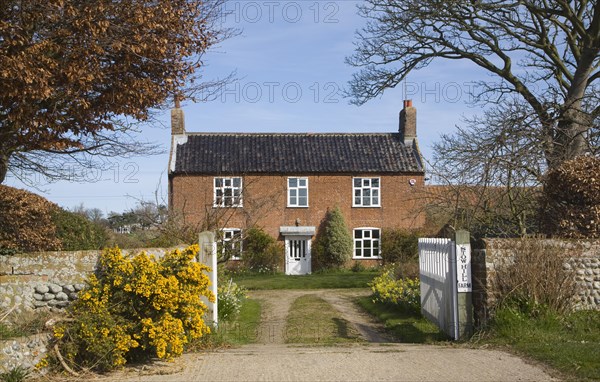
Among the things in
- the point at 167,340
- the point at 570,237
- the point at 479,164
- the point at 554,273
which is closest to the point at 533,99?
the point at 479,164

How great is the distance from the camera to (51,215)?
43.0 feet

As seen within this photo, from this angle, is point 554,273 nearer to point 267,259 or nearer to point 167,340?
point 167,340

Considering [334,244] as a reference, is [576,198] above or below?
above

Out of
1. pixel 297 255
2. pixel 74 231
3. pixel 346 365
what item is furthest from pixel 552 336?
pixel 297 255

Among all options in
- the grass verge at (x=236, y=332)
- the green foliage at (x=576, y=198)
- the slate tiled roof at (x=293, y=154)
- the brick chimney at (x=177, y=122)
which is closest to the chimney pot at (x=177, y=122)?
the brick chimney at (x=177, y=122)

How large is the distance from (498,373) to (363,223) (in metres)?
29.4

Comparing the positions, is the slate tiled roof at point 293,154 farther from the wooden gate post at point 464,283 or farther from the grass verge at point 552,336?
the grass verge at point 552,336

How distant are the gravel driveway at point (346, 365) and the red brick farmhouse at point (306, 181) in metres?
26.1

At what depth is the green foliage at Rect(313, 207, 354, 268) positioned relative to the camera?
36.1 meters

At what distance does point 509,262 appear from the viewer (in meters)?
10.8

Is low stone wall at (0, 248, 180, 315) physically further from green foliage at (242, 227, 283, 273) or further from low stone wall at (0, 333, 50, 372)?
green foliage at (242, 227, 283, 273)

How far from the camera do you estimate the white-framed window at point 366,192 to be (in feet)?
122

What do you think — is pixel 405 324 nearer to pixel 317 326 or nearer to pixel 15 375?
pixel 317 326

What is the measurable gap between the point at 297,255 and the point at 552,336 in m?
27.1
